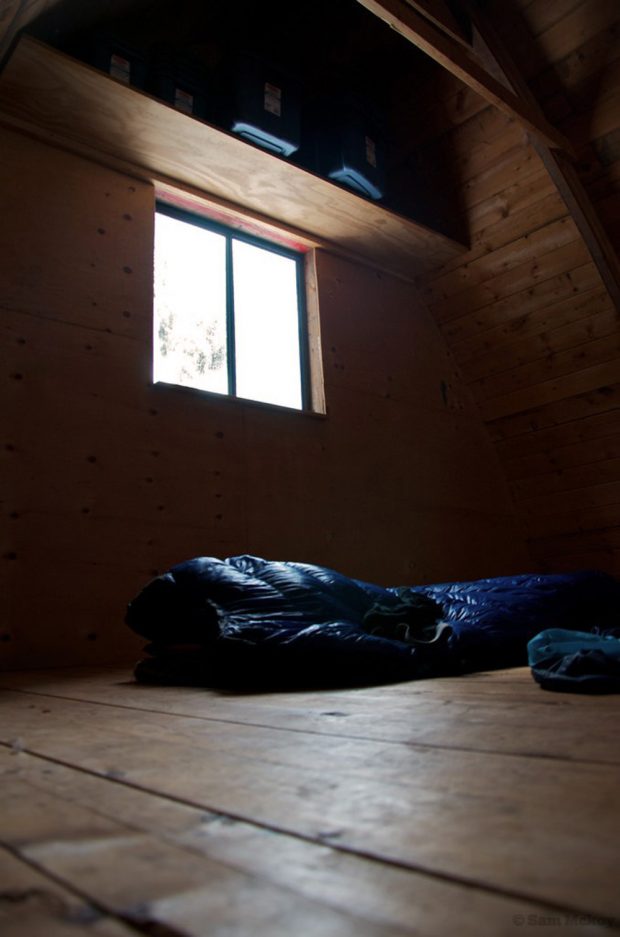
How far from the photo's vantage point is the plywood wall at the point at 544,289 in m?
3.41

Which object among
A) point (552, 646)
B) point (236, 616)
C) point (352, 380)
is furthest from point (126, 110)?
point (552, 646)

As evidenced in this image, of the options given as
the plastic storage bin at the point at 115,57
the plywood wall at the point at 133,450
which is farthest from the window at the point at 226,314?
the plastic storage bin at the point at 115,57

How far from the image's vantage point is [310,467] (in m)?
3.62

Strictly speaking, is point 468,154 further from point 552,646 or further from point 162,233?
point 552,646

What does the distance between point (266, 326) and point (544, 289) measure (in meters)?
1.70

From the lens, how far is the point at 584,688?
4.46ft

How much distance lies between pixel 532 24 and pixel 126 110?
211cm

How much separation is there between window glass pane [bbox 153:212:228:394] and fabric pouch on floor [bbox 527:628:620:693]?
2.27 metres

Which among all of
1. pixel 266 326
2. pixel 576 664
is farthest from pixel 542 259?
pixel 576 664

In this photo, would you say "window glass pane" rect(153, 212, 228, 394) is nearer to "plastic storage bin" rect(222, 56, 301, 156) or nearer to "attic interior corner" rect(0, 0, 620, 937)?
"attic interior corner" rect(0, 0, 620, 937)

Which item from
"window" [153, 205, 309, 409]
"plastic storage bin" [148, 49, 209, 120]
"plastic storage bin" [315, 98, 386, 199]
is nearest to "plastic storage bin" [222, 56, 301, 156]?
"plastic storage bin" [148, 49, 209, 120]

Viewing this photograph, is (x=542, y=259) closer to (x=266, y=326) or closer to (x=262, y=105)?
(x=266, y=326)

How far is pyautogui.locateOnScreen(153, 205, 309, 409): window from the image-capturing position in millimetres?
3418

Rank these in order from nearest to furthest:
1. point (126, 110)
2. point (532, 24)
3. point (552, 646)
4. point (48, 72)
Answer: point (552, 646) < point (48, 72) < point (126, 110) < point (532, 24)
